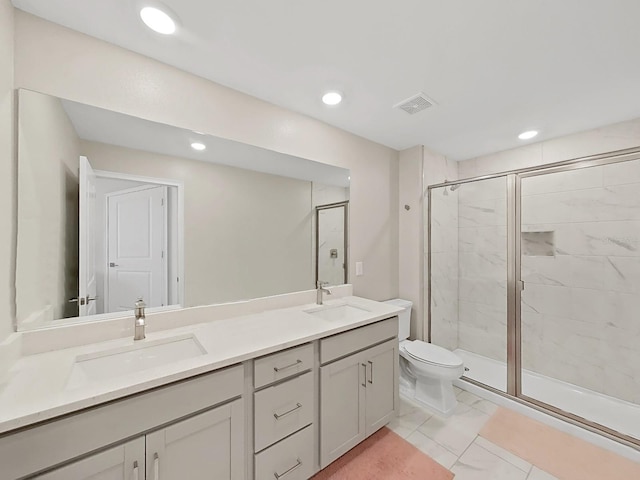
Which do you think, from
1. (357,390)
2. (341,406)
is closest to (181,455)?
(341,406)

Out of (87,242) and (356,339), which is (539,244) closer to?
(356,339)

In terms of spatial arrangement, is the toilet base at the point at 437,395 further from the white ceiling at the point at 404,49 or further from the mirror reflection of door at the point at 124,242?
the white ceiling at the point at 404,49

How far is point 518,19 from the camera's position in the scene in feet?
3.88

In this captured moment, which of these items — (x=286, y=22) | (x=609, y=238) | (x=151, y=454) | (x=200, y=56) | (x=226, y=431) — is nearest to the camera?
(x=151, y=454)

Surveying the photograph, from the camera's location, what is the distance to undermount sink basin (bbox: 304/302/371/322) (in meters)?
1.94

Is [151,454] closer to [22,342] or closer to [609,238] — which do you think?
[22,342]

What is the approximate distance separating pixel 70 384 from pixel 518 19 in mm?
2405

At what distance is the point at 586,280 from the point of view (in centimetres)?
235

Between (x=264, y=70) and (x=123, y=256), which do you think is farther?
(x=264, y=70)

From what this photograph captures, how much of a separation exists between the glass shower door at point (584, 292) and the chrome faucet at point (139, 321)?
9.46 ft

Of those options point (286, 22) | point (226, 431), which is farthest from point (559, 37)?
point (226, 431)

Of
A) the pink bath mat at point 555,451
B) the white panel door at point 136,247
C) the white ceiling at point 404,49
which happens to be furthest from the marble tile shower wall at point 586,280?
the white panel door at point 136,247

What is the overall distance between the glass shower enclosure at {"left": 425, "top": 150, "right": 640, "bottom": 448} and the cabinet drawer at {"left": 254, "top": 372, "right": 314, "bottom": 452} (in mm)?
1839

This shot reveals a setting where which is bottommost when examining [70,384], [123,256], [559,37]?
[70,384]
